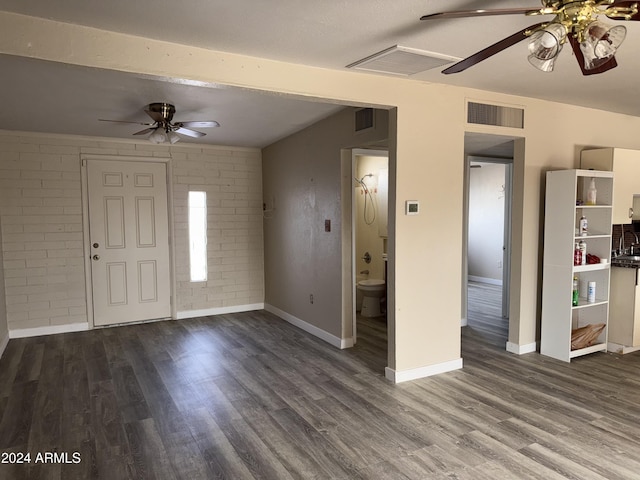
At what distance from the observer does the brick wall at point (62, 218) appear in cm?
502

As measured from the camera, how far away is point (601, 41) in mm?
1719

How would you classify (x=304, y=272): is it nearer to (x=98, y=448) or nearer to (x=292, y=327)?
(x=292, y=327)

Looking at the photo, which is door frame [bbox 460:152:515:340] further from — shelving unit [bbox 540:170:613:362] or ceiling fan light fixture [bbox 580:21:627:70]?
ceiling fan light fixture [bbox 580:21:627:70]

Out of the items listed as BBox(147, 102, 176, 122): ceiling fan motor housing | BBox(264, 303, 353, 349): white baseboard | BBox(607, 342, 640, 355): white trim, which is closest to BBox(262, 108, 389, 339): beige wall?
BBox(264, 303, 353, 349): white baseboard

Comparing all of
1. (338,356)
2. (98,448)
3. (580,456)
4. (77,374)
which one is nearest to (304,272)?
(338,356)

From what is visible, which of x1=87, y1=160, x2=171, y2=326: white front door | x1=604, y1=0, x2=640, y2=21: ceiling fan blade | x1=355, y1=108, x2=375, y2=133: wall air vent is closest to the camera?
x1=604, y1=0, x2=640, y2=21: ceiling fan blade

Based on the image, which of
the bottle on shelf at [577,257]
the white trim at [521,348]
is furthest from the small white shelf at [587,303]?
the white trim at [521,348]

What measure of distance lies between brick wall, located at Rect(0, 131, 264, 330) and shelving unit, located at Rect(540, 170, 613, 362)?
4159 millimetres

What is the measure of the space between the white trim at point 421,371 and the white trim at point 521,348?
2.51 ft

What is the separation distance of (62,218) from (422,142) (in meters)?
4.41

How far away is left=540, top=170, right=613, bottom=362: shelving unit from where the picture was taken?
13.0 feet

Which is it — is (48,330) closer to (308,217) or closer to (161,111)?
(161,111)

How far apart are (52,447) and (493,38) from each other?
12.2 feet

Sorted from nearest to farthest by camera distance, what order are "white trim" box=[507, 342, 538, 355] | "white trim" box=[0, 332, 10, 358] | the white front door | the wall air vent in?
the wall air vent, "white trim" box=[507, 342, 538, 355], "white trim" box=[0, 332, 10, 358], the white front door
